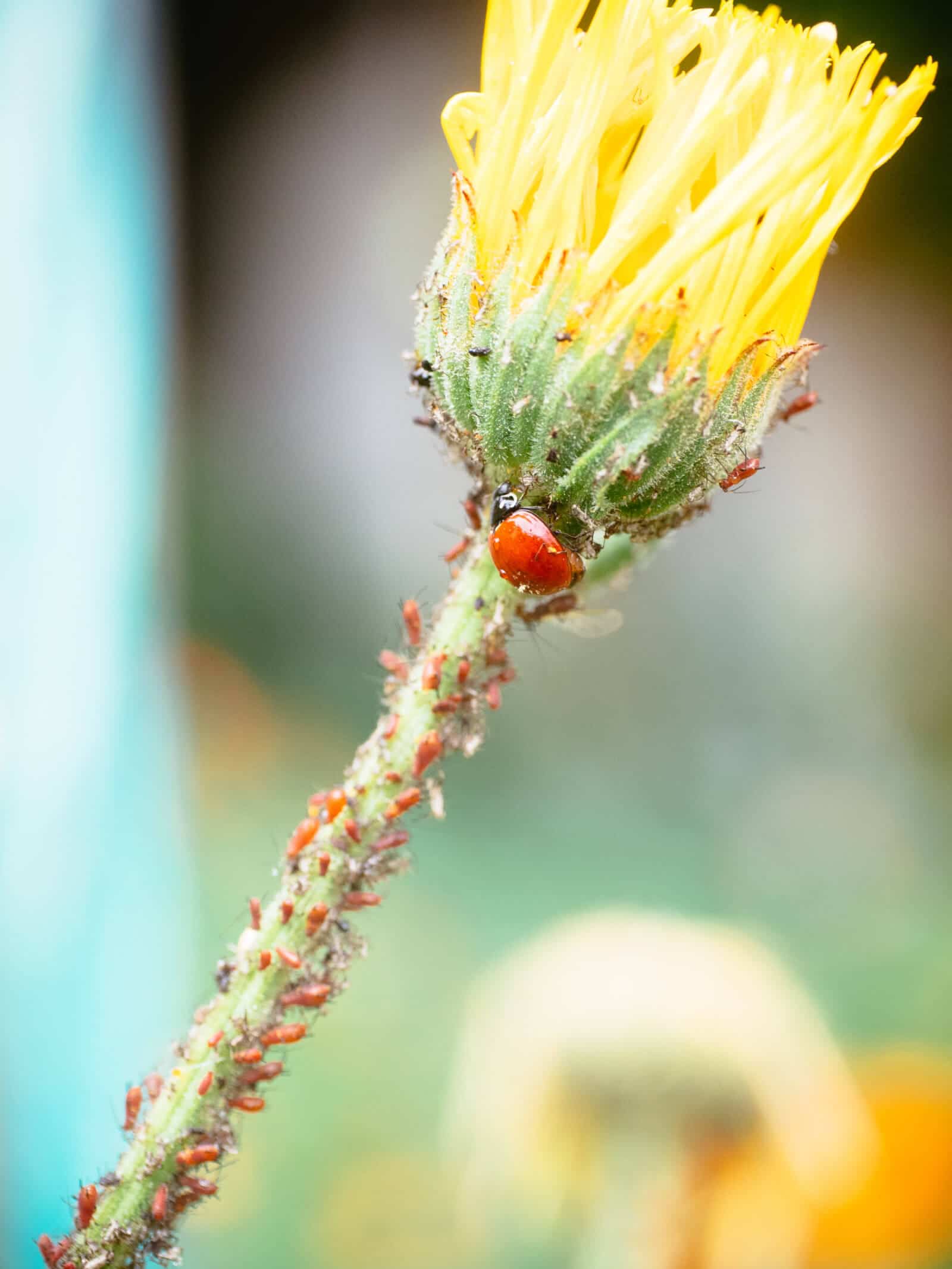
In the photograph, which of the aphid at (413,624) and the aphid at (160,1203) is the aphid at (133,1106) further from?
the aphid at (413,624)

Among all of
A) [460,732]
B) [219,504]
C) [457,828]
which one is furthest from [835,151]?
[219,504]

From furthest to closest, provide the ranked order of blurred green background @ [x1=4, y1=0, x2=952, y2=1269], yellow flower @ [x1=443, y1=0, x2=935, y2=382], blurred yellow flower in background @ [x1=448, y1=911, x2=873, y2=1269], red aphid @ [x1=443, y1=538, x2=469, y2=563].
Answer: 1. blurred green background @ [x1=4, y1=0, x2=952, y2=1269]
2. blurred yellow flower in background @ [x1=448, y1=911, x2=873, y2=1269]
3. red aphid @ [x1=443, y1=538, x2=469, y2=563]
4. yellow flower @ [x1=443, y1=0, x2=935, y2=382]

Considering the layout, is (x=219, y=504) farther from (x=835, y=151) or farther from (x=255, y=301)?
(x=835, y=151)

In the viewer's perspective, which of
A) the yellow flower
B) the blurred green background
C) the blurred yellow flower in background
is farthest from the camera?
the blurred green background

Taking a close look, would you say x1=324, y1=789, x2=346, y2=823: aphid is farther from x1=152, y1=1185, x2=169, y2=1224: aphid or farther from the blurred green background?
the blurred green background

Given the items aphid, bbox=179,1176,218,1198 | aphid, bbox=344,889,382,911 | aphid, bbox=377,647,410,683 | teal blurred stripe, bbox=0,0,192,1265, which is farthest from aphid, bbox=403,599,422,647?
teal blurred stripe, bbox=0,0,192,1265

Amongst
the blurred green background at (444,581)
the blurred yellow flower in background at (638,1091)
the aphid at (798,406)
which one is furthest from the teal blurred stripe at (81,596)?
the aphid at (798,406)

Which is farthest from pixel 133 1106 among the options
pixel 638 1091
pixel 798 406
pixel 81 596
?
pixel 81 596
